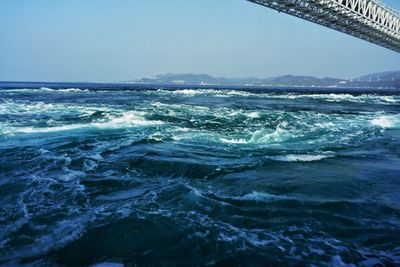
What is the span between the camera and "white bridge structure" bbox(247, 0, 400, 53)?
32244 millimetres

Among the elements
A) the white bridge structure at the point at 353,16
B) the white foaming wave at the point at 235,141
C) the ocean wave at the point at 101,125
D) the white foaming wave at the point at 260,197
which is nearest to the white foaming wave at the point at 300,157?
the white foaming wave at the point at 235,141

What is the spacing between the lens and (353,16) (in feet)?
123

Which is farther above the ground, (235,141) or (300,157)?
(300,157)

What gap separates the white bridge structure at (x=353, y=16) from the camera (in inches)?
1269

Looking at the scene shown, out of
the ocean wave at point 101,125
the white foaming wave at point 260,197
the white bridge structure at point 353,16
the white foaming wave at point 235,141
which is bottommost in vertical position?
the ocean wave at point 101,125

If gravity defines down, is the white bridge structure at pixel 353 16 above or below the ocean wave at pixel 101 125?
above

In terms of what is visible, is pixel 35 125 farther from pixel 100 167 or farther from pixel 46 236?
pixel 46 236

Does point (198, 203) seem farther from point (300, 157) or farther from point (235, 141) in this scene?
point (235, 141)

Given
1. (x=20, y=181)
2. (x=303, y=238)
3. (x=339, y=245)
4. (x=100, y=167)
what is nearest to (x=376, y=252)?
(x=339, y=245)

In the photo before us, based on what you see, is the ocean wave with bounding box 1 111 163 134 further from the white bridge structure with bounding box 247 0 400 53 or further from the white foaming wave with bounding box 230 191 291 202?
the white bridge structure with bounding box 247 0 400 53

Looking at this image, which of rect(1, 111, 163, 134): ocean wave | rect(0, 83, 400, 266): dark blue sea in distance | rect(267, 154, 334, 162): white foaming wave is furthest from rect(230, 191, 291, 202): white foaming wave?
rect(1, 111, 163, 134): ocean wave

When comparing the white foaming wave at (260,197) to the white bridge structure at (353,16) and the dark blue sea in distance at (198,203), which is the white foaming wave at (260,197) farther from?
the white bridge structure at (353,16)

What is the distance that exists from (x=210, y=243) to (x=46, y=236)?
6.29 feet

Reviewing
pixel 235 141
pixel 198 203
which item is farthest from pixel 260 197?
pixel 235 141
